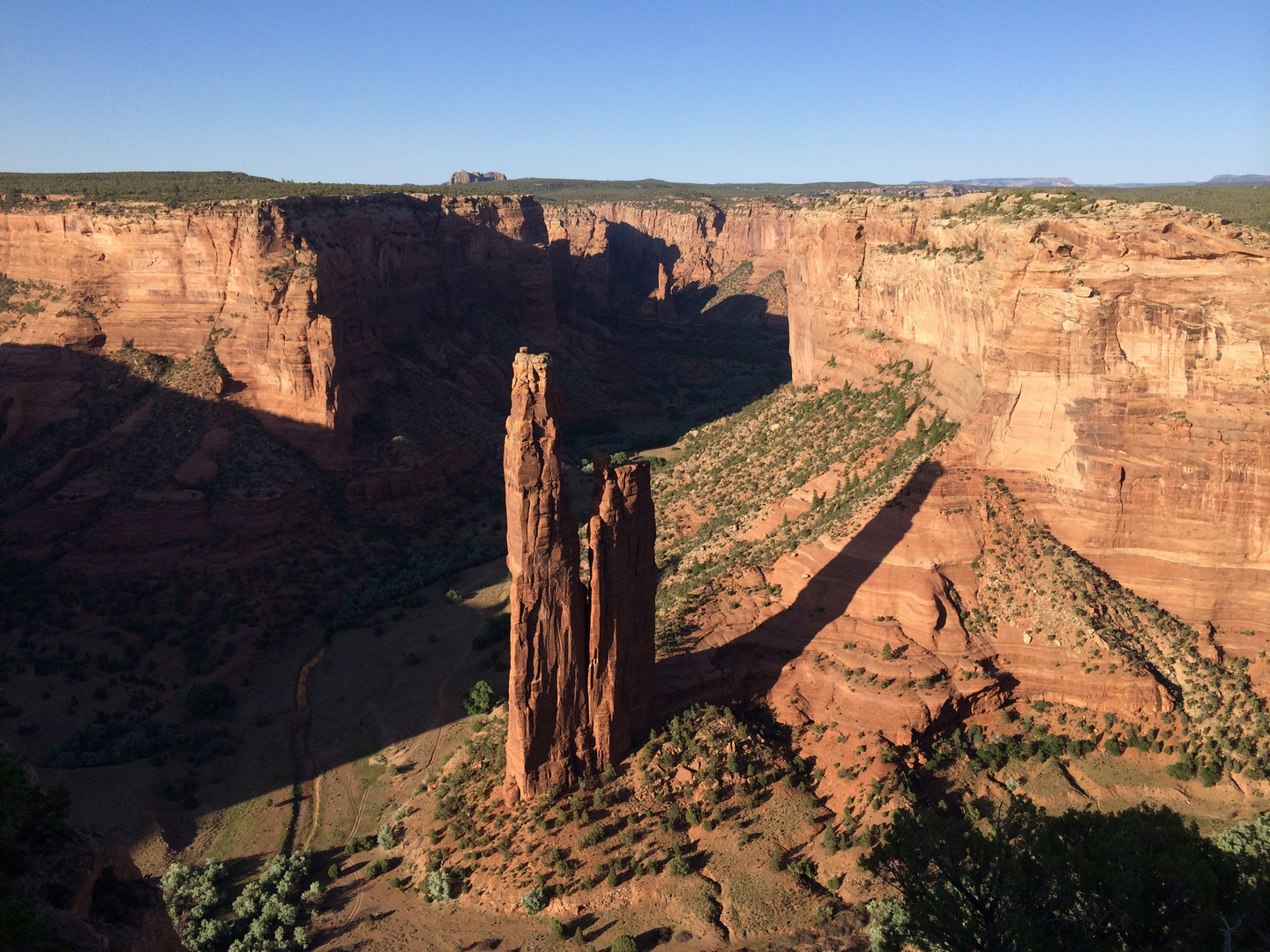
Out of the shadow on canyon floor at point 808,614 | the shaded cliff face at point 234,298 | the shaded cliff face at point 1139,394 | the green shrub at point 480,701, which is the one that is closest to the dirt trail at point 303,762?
the green shrub at point 480,701

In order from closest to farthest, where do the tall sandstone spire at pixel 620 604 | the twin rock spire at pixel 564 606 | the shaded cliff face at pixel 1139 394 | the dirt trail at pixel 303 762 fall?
the twin rock spire at pixel 564 606 → the tall sandstone spire at pixel 620 604 → the shaded cliff face at pixel 1139 394 → the dirt trail at pixel 303 762

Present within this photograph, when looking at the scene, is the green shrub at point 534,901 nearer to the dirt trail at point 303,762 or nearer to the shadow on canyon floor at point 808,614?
the shadow on canyon floor at point 808,614

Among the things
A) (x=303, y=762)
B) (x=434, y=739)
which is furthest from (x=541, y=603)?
(x=303, y=762)

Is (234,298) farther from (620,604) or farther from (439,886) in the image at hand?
(439,886)

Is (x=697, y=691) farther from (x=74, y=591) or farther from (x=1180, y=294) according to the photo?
(x=74, y=591)

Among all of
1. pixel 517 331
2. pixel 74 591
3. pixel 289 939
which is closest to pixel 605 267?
pixel 517 331
